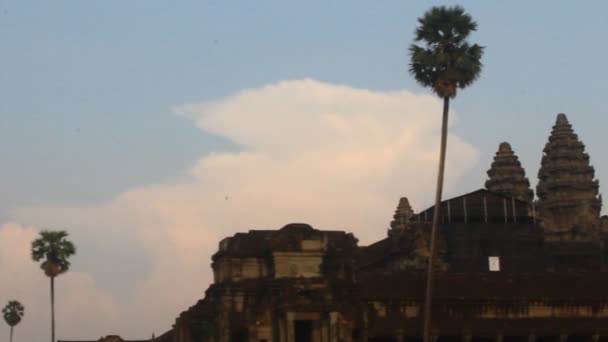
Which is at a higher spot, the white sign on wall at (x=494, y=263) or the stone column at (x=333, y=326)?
the white sign on wall at (x=494, y=263)

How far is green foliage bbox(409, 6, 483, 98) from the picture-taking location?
5791 cm

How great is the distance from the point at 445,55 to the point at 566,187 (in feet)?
205

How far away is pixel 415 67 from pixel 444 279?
17.3 metres

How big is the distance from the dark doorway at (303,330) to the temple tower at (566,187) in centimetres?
5410

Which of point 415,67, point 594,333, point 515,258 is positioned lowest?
point 594,333

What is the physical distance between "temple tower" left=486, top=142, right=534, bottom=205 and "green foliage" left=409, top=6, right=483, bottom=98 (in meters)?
66.8

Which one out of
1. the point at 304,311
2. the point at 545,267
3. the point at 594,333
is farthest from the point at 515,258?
the point at 304,311

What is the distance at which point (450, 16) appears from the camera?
193 feet

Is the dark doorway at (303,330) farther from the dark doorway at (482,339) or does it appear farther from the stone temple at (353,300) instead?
the dark doorway at (482,339)

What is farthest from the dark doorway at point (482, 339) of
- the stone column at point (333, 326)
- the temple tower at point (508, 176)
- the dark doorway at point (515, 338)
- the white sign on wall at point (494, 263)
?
the temple tower at point (508, 176)

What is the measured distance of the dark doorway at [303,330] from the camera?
6438 cm

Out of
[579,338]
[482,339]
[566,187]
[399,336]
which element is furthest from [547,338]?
[566,187]

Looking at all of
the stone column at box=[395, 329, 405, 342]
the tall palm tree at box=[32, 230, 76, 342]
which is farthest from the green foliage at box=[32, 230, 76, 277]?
the stone column at box=[395, 329, 405, 342]

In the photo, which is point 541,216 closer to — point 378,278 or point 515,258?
point 515,258
